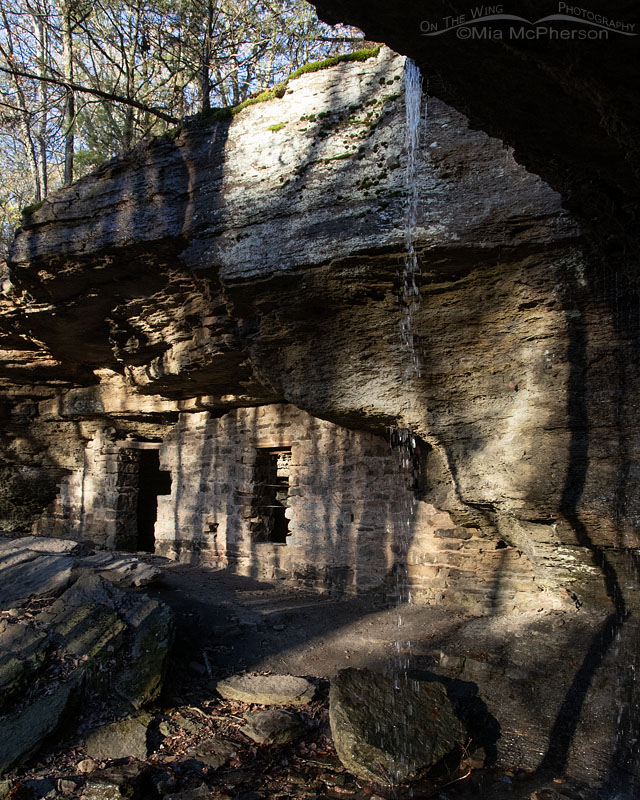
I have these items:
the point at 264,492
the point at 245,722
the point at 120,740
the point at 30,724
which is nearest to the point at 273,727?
the point at 245,722

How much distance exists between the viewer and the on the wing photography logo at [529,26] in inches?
69.5

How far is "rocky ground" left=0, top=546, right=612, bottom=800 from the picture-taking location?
3408 mm

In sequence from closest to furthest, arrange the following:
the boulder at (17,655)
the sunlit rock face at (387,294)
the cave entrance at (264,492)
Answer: the boulder at (17,655) < the sunlit rock face at (387,294) < the cave entrance at (264,492)

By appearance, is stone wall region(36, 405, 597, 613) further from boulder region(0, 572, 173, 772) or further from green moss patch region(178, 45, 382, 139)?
green moss patch region(178, 45, 382, 139)

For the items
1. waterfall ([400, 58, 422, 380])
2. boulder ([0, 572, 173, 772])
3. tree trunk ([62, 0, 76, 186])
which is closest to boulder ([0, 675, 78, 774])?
boulder ([0, 572, 173, 772])

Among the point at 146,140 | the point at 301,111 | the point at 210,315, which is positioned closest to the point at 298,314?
the point at 210,315

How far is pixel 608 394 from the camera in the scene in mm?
4453

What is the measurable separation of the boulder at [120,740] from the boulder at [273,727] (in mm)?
687

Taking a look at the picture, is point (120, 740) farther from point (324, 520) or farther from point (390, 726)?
point (324, 520)

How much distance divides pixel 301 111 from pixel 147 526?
860cm

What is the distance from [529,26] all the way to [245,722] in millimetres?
4397

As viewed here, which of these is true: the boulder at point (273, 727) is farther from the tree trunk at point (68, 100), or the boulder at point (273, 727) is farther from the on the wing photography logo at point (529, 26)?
the tree trunk at point (68, 100)

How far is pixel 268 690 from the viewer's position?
4.45 meters

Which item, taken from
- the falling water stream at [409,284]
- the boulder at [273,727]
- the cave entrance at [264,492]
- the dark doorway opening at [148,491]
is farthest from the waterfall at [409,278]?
the dark doorway opening at [148,491]
